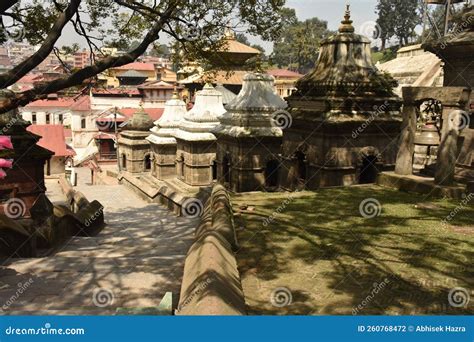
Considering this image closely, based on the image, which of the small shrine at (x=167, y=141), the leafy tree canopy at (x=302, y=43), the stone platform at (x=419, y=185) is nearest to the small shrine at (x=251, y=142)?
→ the stone platform at (x=419, y=185)

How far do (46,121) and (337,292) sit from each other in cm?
6506

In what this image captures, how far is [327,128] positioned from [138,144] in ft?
70.9

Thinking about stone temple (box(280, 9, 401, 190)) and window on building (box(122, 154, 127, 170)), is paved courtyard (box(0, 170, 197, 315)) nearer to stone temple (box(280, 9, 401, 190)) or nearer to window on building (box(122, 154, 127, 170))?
stone temple (box(280, 9, 401, 190))

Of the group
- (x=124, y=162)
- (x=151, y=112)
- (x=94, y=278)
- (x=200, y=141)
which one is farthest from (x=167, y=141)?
(x=151, y=112)

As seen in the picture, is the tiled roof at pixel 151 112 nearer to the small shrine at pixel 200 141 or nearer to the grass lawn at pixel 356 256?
the small shrine at pixel 200 141

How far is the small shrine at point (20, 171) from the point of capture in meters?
15.4

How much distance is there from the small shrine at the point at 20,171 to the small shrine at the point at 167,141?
12969 millimetres

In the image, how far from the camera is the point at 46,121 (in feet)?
209

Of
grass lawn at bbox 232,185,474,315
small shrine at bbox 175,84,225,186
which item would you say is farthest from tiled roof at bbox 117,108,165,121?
grass lawn at bbox 232,185,474,315

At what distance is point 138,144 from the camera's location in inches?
1294

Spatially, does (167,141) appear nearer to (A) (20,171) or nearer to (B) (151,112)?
(A) (20,171)

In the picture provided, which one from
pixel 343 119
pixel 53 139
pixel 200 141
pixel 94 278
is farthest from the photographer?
pixel 53 139

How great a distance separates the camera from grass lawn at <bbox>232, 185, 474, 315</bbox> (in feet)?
17.5

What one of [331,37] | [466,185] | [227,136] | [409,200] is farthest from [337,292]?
[227,136]
